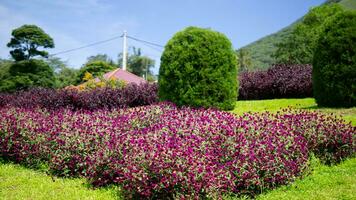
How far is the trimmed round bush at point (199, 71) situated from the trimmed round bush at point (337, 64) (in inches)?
104

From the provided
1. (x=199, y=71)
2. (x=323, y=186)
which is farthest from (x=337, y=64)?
(x=323, y=186)

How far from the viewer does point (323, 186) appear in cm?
582

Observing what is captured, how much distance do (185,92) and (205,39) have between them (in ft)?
6.19

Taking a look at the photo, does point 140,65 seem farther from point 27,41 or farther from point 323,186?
point 323,186

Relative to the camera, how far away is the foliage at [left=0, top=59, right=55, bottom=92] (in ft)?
121

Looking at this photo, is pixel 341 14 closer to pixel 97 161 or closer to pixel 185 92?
pixel 185 92

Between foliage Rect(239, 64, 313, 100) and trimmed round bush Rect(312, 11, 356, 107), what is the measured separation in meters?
4.23

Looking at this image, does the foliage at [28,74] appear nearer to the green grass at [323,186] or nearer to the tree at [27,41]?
the tree at [27,41]

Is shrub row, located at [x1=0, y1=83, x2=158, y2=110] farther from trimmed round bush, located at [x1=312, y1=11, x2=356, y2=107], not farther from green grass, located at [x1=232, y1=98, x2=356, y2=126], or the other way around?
trimmed round bush, located at [x1=312, y1=11, x2=356, y2=107]

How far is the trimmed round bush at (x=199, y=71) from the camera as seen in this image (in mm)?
12211

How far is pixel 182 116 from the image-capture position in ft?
26.8

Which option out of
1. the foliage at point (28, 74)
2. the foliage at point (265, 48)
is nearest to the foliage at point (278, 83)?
the foliage at point (28, 74)

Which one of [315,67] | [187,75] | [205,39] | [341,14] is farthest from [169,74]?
[341,14]

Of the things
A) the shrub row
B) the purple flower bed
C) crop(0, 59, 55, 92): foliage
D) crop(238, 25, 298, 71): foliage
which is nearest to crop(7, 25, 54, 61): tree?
crop(0, 59, 55, 92): foliage
